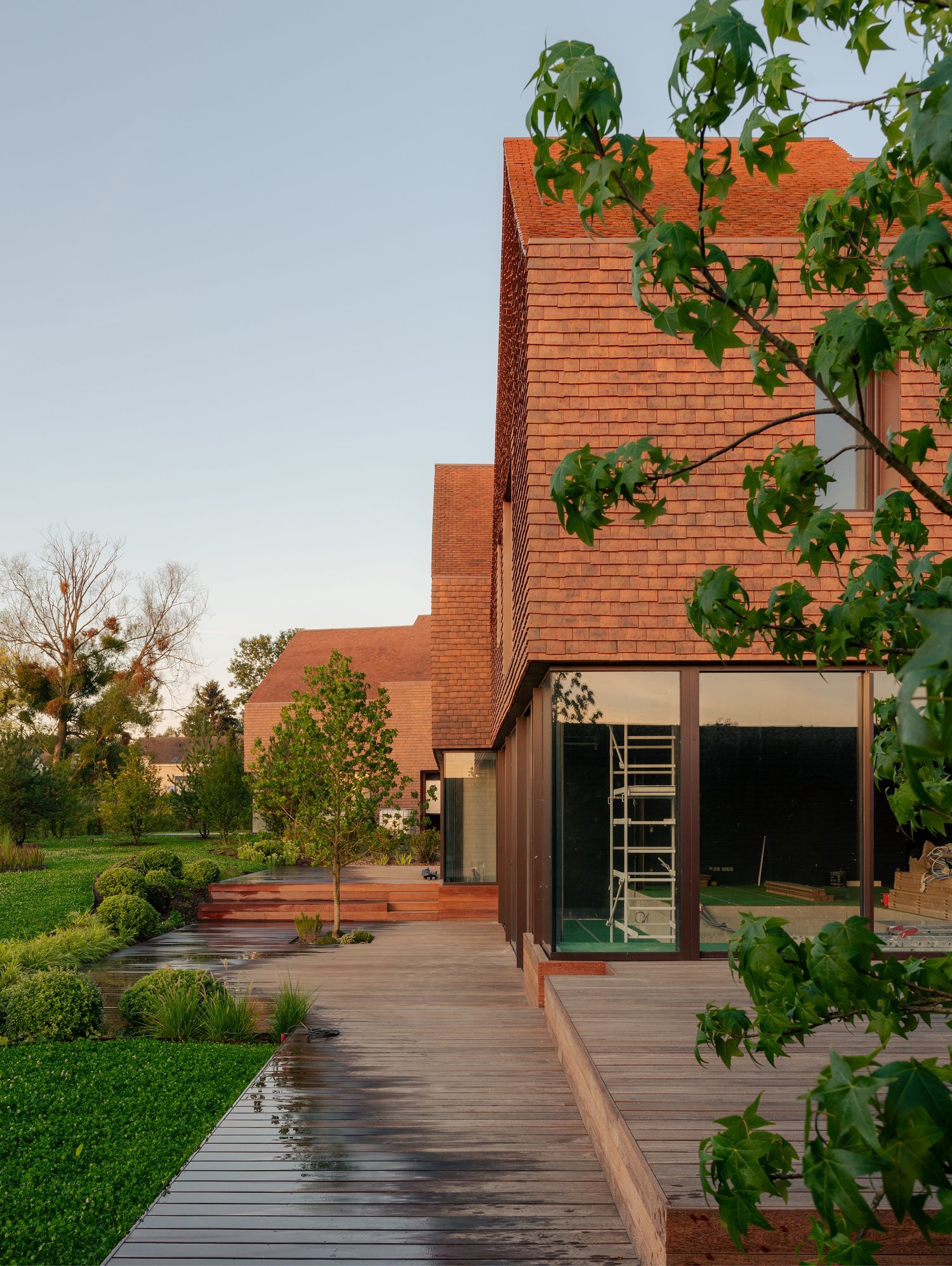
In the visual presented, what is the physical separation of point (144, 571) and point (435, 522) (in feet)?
81.4

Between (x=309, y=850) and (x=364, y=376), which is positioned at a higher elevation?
(x=364, y=376)

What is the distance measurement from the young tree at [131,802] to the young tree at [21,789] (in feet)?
7.74

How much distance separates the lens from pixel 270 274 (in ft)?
57.4

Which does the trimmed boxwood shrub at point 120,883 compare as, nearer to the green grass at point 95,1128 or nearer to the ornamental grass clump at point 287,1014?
the ornamental grass clump at point 287,1014

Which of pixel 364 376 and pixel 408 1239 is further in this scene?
pixel 364 376

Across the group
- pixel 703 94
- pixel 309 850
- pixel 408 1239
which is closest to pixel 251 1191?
pixel 408 1239

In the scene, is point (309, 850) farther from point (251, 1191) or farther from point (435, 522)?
point (251, 1191)

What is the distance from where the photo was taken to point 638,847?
7844 millimetres

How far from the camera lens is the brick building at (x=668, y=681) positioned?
25.3ft

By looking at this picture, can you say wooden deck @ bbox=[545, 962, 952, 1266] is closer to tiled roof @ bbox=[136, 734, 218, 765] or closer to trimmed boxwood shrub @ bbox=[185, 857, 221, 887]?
trimmed boxwood shrub @ bbox=[185, 857, 221, 887]

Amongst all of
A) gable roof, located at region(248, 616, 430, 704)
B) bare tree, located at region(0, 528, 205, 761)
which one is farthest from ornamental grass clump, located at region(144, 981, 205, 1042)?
bare tree, located at region(0, 528, 205, 761)

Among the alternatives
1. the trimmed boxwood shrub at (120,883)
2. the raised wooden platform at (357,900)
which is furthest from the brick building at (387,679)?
the trimmed boxwood shrub at (120,883)

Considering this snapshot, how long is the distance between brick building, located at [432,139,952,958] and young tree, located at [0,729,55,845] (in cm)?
2207

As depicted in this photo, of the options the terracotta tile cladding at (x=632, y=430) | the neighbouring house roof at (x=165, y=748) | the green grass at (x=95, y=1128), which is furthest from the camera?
the neighbouring house roof at (x=165, y=748)
